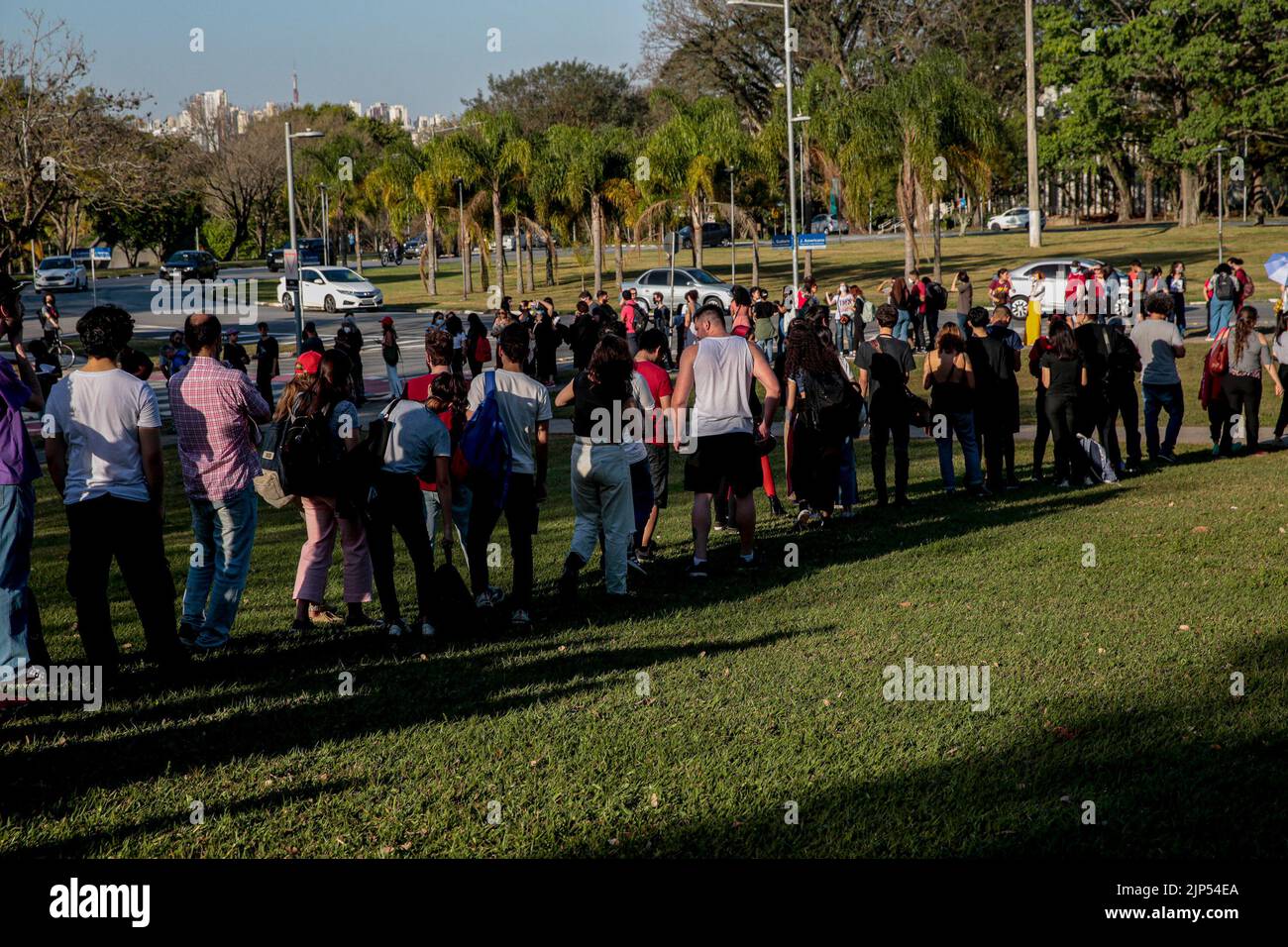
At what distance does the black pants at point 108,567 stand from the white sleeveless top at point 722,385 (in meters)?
3.73

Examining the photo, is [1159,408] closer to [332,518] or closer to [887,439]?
[887,439]

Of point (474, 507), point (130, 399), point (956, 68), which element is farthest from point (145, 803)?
point (956, 68)

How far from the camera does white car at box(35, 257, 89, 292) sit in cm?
5455

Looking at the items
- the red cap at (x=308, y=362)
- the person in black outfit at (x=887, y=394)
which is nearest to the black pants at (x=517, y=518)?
the red cap at (x=308, y=362)

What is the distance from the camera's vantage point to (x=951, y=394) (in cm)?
1189

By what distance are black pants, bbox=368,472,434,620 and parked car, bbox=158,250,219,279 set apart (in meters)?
53.0

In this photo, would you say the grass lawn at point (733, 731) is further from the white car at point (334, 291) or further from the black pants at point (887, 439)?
the white car at point (334, 291)

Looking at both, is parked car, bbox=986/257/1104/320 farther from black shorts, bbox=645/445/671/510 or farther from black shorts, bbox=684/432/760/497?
black shorts, bbox=684/432/760/497

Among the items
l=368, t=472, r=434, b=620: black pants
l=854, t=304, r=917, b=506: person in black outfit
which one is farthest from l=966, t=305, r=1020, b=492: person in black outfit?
l=368, t=472, r=434, b=620: black pants

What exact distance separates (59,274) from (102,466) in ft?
180

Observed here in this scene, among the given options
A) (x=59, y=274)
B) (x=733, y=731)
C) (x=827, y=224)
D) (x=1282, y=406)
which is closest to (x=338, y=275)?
(x=59, y=274)

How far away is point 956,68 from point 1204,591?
114 feet

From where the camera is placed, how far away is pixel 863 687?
631 cm
